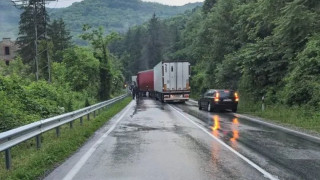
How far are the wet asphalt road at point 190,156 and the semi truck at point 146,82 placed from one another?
107ft

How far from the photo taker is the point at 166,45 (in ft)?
374

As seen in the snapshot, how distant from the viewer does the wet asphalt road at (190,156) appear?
7.21 metres

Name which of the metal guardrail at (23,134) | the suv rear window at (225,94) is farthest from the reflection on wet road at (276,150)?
the suv rear window at (225,94)

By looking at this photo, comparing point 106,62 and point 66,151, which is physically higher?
point 106,62

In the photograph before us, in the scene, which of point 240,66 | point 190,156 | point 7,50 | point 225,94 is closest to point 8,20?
point 7,50

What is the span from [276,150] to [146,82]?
138 feet

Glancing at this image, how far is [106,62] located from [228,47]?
42.9ft

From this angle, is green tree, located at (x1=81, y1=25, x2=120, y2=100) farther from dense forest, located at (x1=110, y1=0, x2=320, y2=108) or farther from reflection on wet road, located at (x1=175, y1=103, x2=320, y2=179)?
reflection on wet road, located at (x1=175, y1=103, x2=320, y2=179)

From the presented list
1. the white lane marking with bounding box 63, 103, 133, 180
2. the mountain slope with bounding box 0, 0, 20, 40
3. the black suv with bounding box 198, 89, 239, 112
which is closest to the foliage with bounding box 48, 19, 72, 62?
the black suv with bounding box 198, 89, 239, 112

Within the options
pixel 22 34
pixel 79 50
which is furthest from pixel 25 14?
pixel 79 50

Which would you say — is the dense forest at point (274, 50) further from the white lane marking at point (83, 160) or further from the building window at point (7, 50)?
the building window at point (7, 50)

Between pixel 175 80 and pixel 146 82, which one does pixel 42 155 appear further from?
pixel 146 82

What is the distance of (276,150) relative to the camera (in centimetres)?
987

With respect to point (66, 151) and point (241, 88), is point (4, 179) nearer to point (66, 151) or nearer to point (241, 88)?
point (66, 151)
